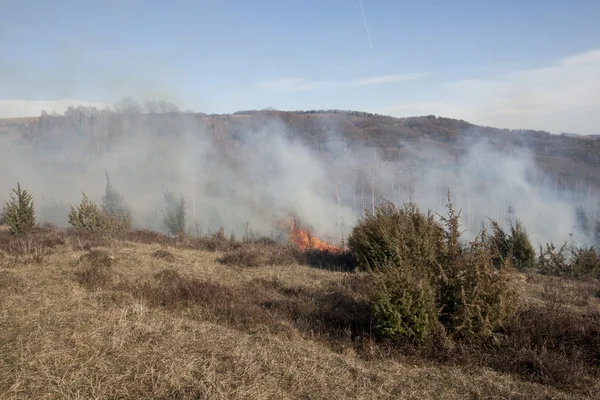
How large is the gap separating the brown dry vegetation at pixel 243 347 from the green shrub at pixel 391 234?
1.11 metres

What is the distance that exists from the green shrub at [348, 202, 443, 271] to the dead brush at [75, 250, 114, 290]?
4.97 m

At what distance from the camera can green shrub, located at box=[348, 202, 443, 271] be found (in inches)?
309

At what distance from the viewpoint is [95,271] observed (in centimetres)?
813

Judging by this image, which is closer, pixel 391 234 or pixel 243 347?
pixel 243 347

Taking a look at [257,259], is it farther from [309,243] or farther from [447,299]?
[309,243]

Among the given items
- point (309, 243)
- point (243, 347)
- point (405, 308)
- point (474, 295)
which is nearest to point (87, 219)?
point (309, 243)

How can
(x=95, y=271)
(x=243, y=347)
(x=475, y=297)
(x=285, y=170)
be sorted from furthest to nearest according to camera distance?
1. (x=285, y=170)
2. (x=95, y=271)
3. (x=475, y=297)
4. (x=243, y=347)

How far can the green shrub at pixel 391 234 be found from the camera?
7.85 metres

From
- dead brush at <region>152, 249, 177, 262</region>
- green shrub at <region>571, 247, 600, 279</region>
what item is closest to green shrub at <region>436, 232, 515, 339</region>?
dead brush at <region>152, 249, 177, 262</region>

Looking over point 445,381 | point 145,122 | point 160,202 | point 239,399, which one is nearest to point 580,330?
point 445,381

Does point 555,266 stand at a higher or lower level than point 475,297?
lower

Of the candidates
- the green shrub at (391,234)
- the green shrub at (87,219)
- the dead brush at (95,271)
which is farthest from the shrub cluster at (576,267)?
the green shrub at (87,219)

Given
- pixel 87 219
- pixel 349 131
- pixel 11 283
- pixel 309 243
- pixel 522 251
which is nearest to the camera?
pixel 11 283

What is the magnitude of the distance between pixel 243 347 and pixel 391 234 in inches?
196
